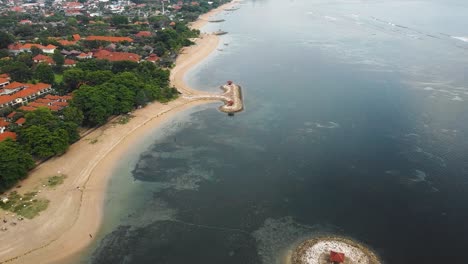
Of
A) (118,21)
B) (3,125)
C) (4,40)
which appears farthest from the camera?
(118,21)

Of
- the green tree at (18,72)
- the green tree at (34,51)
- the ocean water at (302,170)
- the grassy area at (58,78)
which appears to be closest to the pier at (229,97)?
the ocean water at (302,170)

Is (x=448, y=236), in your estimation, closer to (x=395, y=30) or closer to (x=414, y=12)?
(x=395, y=30)

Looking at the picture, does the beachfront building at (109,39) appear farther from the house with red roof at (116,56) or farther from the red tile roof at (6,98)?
the red tile roof at (6,98)

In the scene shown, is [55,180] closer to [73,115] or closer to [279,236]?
[73,115]

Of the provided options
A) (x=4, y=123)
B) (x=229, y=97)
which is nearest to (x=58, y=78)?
(x=4, y=123)

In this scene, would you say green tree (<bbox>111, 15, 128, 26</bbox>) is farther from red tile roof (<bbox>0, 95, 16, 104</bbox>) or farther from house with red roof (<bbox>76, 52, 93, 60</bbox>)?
red tile roof (<bbox>0, 95, 16, 104</bbox>)

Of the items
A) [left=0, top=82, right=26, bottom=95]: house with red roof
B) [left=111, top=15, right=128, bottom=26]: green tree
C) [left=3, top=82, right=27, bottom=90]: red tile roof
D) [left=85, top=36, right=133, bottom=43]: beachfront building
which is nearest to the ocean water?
[left=85, top=36, right=133, bottom=43]: beachfront building

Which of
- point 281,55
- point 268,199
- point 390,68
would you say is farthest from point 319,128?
point 281,55
